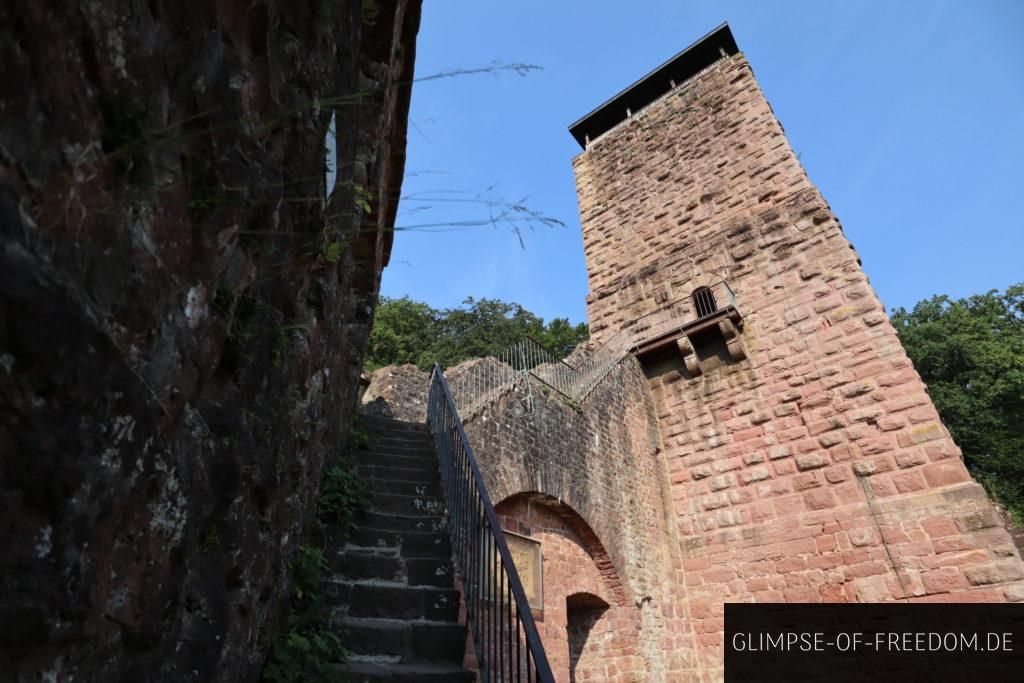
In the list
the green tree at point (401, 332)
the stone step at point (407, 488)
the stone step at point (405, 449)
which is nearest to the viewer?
the stone step at point (407, 488)

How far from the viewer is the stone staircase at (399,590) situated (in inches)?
118

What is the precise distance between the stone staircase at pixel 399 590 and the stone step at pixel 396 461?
15 cm

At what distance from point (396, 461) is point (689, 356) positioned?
6.07 meters

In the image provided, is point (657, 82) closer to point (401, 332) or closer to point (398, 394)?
point (398, 394)

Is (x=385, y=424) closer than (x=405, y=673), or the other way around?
(x=405, y=673)

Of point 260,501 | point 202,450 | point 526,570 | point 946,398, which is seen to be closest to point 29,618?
point 202,450

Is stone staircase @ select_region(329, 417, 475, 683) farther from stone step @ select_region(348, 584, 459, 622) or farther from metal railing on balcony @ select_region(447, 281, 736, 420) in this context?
metal railing on balcony @ select_region(447, 281, 736, 420)

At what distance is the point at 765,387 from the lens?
28.6 ft

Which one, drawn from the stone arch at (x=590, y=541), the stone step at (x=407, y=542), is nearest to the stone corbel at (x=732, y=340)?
the stone arch at (x=590, y=541)

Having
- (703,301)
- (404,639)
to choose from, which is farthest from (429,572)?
(703,301)

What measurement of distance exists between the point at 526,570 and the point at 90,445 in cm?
577

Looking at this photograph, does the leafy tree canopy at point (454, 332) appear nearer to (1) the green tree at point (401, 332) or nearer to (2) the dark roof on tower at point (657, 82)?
(1) the green tree at point (401, 332)

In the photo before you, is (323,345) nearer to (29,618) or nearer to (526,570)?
(29,618)

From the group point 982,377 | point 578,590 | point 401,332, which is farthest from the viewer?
point 401,332
